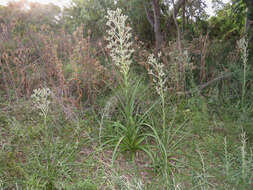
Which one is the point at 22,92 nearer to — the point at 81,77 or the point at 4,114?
the point at 4,114

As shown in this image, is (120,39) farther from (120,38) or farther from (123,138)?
(123,138)

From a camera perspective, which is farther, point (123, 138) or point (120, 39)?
point (123, 138)

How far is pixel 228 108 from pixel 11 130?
378 cm

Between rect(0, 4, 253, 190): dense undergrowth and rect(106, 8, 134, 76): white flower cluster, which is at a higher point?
rect(106, 8, 134, 76): white flower cluster

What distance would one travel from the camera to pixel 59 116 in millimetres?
3578

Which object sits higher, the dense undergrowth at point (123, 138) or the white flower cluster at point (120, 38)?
the white flower cluster at point (120, 38)

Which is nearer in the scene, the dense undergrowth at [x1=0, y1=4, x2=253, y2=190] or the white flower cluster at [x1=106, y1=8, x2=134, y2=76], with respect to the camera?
the dense undergrowth at [x1=0, y1=4, x2=253, y2=190]

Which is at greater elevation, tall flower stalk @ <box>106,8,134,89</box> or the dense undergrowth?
tall flower stalk @ <box>106,8,134,89</box>

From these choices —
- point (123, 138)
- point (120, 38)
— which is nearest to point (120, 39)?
point (120, 38)

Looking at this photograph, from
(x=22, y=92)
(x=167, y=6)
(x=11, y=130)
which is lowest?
(x=11, y=130)

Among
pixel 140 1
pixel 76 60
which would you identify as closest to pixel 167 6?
pixel 140 1

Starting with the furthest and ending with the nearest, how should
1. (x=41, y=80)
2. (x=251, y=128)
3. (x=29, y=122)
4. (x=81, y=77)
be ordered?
(x=41, y=80)
(x=81, y=77)
(x=29, y=122)
(x=251, y=128)

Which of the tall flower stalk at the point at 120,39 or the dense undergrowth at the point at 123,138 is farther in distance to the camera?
the tall flower stalk at the point at 120,39

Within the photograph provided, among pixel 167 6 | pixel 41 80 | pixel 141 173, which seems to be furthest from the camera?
pixel 167 6
